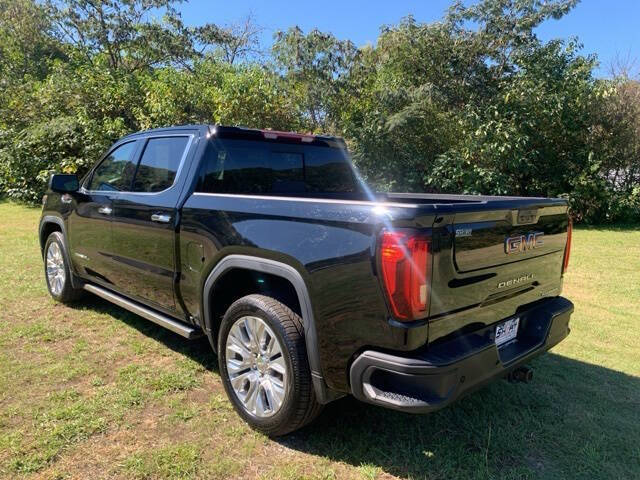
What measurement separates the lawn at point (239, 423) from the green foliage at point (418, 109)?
884 centimetres

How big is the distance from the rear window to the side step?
1.01 m

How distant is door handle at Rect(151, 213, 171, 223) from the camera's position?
335 cm

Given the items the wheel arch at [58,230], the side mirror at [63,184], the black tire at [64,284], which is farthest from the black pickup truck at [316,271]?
the black tire at [64,284]

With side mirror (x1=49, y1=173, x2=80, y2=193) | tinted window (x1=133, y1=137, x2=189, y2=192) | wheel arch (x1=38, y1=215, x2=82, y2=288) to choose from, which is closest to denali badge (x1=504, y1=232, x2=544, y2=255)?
tinted window (x1=133, y1=137, x2=189, y2=192)

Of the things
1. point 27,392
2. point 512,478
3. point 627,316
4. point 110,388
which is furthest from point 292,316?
point 627,316

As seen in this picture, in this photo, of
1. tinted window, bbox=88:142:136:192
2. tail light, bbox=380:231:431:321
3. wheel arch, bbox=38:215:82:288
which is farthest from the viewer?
wheel arch, bbox=38:215:82:288

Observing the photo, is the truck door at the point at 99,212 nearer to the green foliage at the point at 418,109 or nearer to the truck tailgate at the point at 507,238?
the truck tailgate at the point at 507,238

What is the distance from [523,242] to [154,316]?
2.71m

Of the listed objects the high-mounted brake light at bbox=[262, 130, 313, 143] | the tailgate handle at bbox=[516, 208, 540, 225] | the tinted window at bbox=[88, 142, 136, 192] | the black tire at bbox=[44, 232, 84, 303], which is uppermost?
the high-mounted brake light at bbox=[262, 130, 313, 143]

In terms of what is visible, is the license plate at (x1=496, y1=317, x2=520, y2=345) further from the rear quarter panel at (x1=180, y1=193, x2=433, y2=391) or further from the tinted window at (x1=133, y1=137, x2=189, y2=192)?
the tinted window at (x1=133, y1=137, x2=189, y2=192)

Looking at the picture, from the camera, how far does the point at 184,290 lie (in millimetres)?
3303

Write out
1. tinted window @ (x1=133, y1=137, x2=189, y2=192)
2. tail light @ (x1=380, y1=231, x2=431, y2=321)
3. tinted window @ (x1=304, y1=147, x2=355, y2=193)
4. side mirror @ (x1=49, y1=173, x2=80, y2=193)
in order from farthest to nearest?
side mirror @ (x1=49, y1=173, x2=80, y2=193), tinted window @ (x1=304, y1=147, x2=355, y2=193), tinted window @ (x1=133, y1=137, x2=189, y2=192), tail light @ (x1=380, y1=231, x2=431, y2=321)

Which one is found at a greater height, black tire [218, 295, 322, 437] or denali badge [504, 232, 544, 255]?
denali badge [504, 232, 544, 255]

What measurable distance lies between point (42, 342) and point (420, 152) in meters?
11.3
